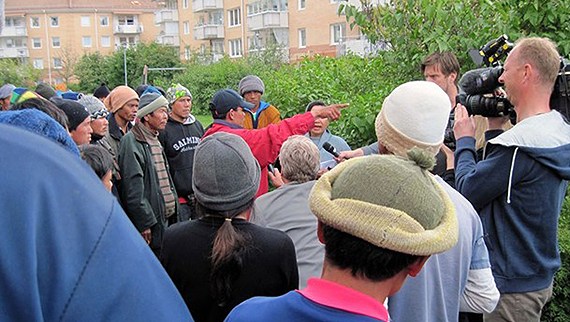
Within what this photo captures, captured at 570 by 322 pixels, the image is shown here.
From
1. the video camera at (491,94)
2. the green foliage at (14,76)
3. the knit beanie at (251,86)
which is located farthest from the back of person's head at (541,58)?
the green foliage at (14,76)

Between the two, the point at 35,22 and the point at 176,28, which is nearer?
the point at 176,28

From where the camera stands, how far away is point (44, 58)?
267ft

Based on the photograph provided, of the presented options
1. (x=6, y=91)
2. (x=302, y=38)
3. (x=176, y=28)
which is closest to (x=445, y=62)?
(x=6, y=91)

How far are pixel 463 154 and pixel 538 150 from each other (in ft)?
1.35

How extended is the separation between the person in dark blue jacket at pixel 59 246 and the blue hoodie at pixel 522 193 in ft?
8.62

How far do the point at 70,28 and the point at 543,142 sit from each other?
8545 cm

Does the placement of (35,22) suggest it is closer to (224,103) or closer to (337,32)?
(337,32)

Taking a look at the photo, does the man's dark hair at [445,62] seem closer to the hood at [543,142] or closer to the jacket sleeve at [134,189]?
the hood at [543,142]

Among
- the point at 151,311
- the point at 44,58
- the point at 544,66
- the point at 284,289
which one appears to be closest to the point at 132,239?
the point at 151,311

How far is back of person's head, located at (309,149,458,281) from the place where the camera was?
5.08 ft

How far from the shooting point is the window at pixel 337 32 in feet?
148

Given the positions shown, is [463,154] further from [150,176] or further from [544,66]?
[150,176]

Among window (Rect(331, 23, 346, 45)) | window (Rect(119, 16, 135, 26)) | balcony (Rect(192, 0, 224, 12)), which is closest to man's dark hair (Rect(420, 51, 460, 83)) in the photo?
window (Rect(331, 23, 346, 45))

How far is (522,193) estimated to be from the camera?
10.2 ft
